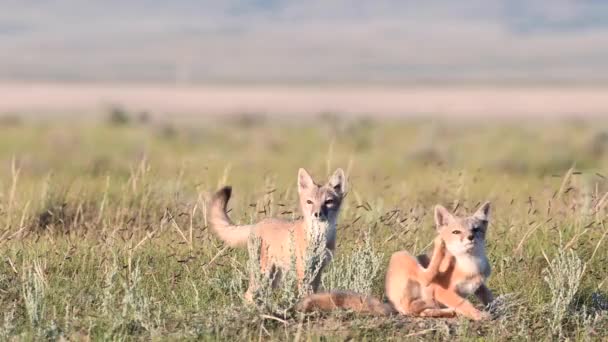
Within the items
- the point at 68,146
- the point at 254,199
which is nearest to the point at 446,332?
the point at 254,199

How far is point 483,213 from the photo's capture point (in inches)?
309

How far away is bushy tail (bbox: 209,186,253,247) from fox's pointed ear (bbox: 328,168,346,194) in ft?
2.36

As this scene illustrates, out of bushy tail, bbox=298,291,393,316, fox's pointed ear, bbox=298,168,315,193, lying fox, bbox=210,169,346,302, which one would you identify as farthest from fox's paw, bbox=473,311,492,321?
fox's pointed ear, bbox=298,168,315,193

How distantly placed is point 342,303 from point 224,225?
1.80 m

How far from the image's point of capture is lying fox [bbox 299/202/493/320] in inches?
297

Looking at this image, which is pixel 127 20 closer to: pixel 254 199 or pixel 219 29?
pixel 219 29

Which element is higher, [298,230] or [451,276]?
[298,230]

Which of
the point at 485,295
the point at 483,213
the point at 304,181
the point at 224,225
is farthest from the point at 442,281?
the point at 224,225

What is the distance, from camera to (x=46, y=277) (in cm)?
840

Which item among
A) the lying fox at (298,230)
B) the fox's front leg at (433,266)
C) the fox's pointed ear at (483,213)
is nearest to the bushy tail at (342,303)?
the fox's front leg at (433,266)

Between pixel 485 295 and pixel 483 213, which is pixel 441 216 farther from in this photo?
pixel 485 295

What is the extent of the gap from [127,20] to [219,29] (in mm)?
9763

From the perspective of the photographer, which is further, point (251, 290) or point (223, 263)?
point (223, 263)

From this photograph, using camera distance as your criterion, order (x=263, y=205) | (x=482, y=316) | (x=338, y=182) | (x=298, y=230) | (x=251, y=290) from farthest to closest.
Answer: (x=263, y=205) → (x=338, y=182) → (x=298, y=230) → (x=251, y=290) → (x=482, y=316)
